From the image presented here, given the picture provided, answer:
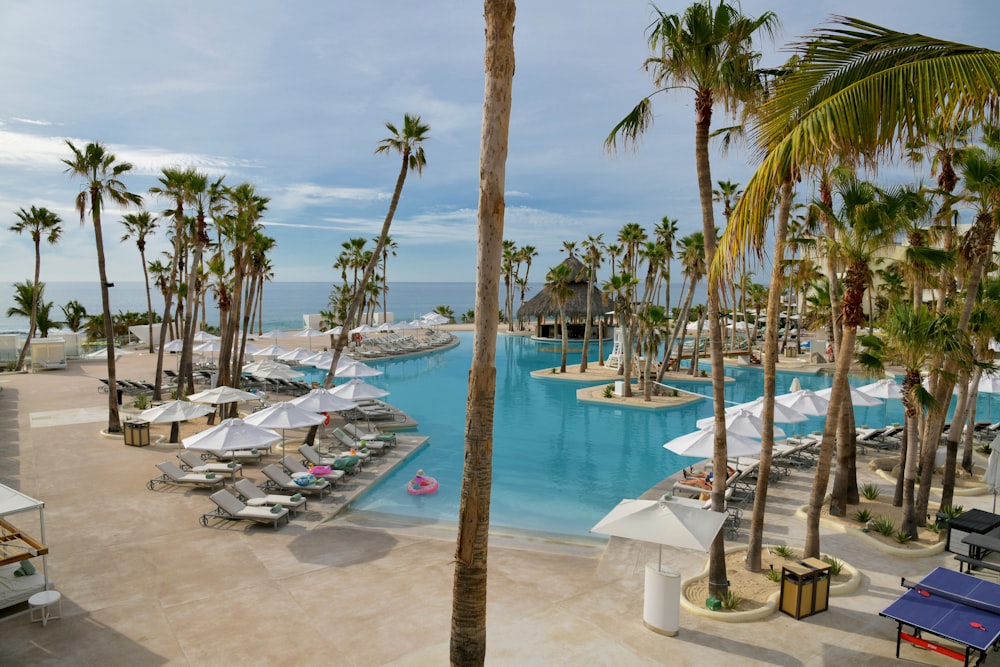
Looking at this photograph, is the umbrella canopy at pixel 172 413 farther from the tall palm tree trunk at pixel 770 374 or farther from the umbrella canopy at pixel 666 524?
the tall palm tree trunk at pixel 770 374

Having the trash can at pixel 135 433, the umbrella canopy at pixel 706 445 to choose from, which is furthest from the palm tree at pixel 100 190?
the umbrella canopy at pixel 706 445

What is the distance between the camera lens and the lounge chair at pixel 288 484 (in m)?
13.9

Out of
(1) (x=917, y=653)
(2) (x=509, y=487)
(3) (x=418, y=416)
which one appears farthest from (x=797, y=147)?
(3) (x=418, y=416)

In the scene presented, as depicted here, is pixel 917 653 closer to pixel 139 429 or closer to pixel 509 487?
pixel 509 487

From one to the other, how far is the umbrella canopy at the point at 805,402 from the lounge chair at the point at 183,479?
13972 mm

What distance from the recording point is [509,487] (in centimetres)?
1692

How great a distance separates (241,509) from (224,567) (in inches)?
86.4

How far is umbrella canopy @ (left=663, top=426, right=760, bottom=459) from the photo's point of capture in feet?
42.0

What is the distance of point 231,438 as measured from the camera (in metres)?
13.3

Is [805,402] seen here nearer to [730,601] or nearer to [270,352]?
[730,601]

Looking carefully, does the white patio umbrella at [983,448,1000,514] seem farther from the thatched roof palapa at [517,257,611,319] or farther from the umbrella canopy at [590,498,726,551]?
the thatched roof palapa at [517,257,611,319]

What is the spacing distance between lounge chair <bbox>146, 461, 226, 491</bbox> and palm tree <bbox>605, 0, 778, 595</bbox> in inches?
427

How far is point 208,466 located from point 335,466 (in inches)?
117

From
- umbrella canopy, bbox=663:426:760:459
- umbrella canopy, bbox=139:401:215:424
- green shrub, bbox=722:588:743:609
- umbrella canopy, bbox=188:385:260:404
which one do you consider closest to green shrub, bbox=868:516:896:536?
umbrella canopy, bbox=663:426:760:459
